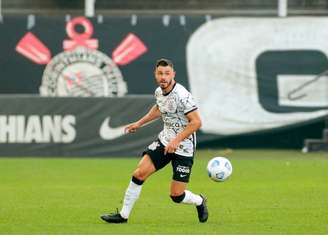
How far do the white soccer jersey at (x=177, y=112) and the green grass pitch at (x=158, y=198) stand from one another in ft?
3.02

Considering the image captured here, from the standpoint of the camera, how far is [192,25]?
81.4 ft

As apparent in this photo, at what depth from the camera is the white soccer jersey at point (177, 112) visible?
1122 centimetres

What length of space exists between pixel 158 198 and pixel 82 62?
1089cm

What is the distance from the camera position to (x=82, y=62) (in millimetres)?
24781

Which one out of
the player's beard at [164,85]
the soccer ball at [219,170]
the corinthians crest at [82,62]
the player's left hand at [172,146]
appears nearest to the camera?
the player's left hand at [172,146]

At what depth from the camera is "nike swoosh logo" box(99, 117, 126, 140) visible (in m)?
22.0

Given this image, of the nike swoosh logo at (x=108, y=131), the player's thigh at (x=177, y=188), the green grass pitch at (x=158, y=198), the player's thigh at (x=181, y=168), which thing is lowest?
the nike swoosh logo at (x=108, y=131)

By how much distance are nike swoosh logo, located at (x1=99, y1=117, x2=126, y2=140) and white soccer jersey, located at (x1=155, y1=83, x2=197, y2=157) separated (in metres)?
10.5

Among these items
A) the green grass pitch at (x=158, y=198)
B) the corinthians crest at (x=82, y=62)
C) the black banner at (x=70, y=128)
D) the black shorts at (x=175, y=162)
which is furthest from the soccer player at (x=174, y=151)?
the corinthians crest at (x=82, y=62)

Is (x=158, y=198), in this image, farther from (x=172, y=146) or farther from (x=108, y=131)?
(x=108, y=131)

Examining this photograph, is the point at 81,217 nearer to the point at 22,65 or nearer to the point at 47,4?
the point at 22,65

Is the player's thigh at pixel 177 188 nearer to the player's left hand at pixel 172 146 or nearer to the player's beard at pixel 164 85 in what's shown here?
the player's left hand at pixel 172 146

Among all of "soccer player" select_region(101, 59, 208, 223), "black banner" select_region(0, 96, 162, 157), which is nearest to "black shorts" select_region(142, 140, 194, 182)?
"soccer player" select_region(101, 59, 208, 223)

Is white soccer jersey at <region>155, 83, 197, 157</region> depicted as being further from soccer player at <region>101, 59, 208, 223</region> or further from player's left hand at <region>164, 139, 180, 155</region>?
player's left hand at <region>164, 139, 180, 155</region>
